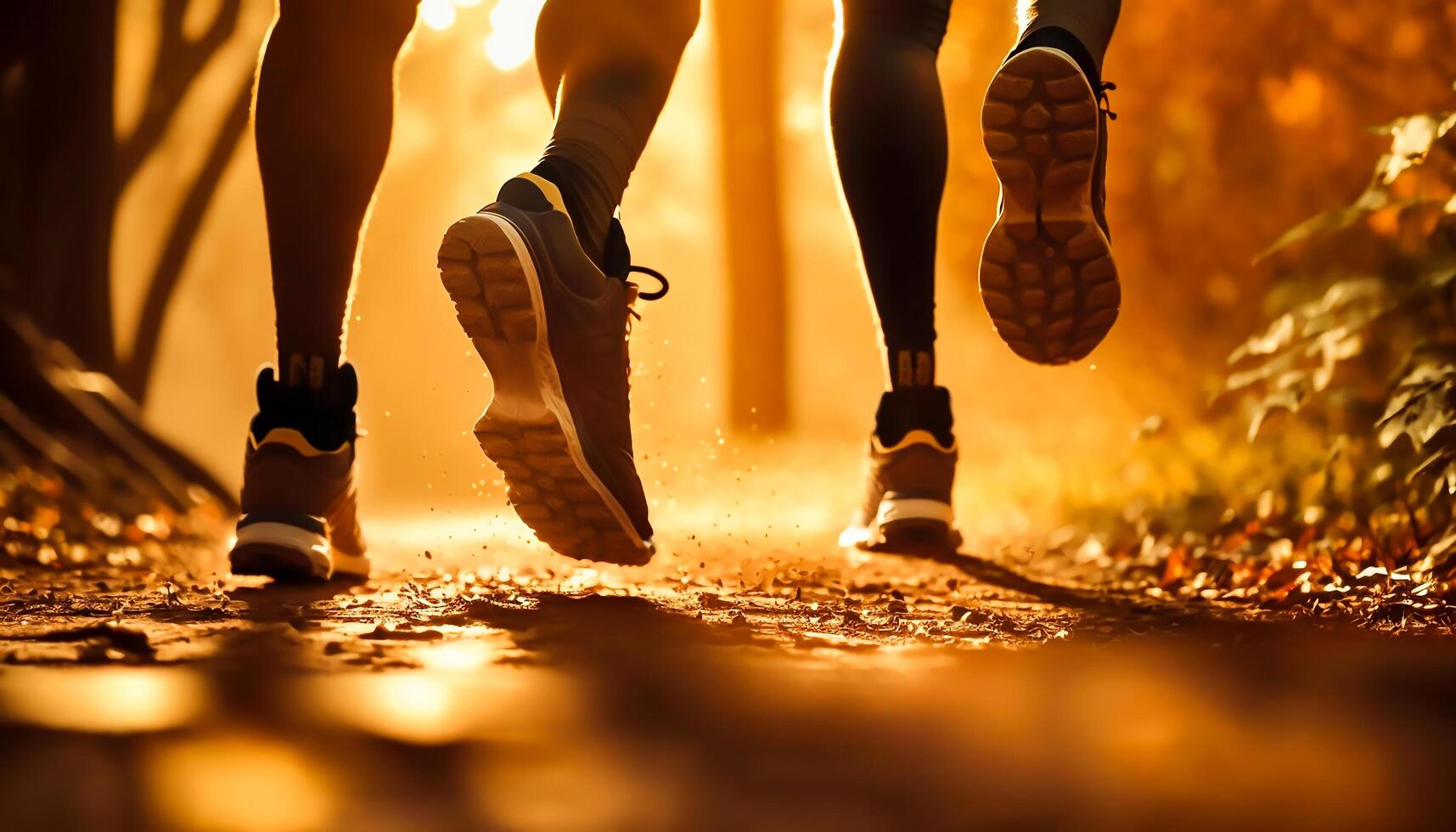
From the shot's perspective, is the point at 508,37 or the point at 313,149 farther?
the point at 508,37

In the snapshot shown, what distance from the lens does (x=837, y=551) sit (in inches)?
107

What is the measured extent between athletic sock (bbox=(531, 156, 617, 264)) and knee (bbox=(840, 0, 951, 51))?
0.76 m

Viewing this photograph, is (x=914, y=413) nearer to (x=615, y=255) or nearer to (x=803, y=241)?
(x=615, y=255)

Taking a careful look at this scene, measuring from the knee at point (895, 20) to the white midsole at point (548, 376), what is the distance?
3.30 feet

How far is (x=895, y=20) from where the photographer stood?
2.36 metres

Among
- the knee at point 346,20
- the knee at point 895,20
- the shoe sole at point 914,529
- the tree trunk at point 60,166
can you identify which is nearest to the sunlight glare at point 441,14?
the tree trunk at point 60,166

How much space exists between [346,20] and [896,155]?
3.16 feet

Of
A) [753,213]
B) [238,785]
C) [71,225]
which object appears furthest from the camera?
[753,213]

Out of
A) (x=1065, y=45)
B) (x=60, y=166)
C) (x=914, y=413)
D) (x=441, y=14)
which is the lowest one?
(x=914, y=413)

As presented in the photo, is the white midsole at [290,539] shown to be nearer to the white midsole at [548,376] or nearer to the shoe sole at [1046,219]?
the white midsole at [548,376]

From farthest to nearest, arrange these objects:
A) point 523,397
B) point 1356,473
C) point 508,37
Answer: point 508,37, point 1356,473, point 523,397

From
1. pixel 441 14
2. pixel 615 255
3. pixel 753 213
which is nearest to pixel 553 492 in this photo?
pixel 615 255

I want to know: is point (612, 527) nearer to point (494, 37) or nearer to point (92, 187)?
point (92, 187)

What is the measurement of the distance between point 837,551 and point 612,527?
101cm
